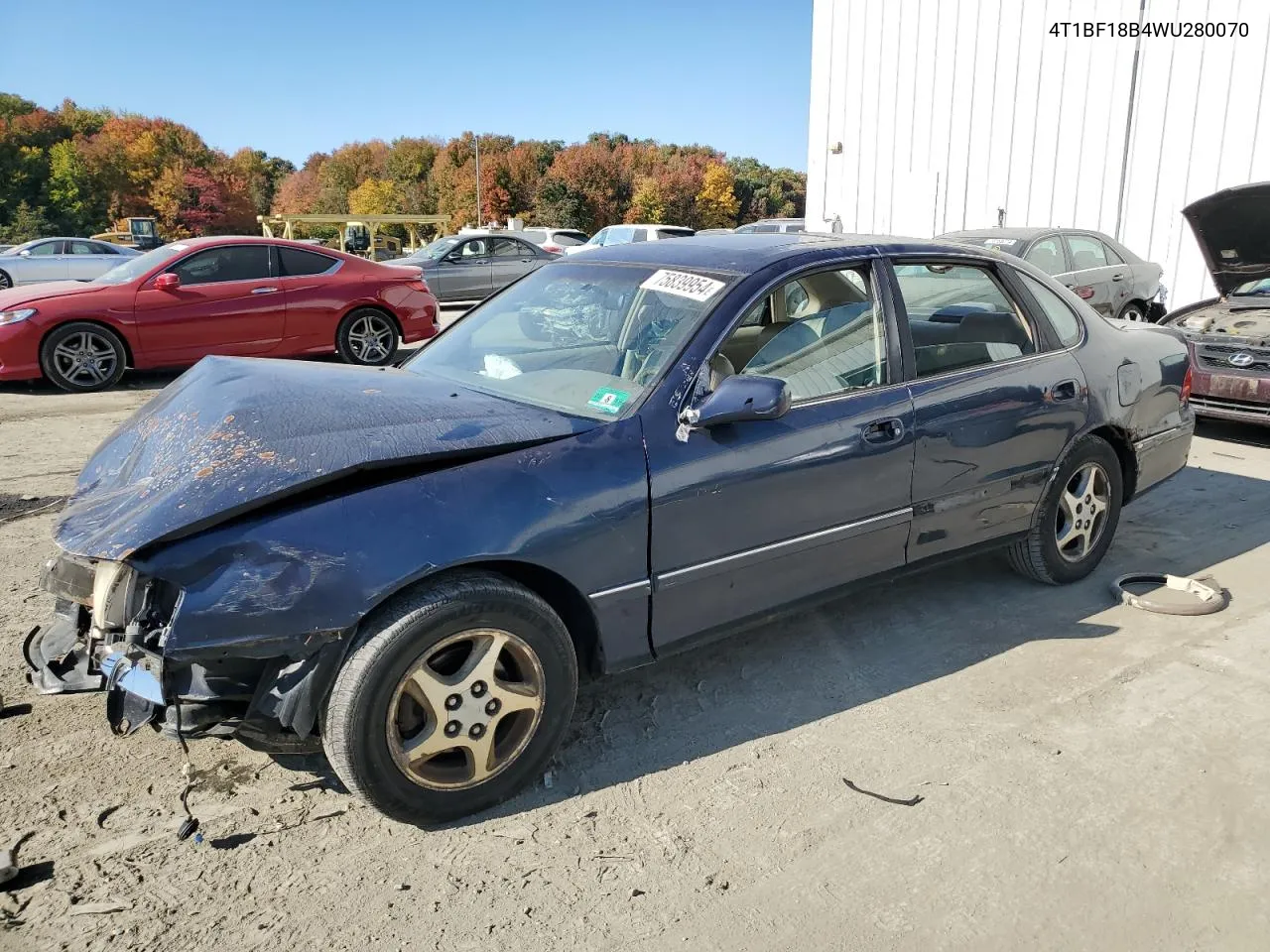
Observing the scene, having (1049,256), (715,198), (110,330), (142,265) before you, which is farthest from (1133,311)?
(715,198)

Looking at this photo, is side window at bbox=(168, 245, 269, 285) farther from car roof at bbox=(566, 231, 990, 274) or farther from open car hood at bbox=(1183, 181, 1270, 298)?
open car hood at bbox=(1183, 181, 1270, 298)

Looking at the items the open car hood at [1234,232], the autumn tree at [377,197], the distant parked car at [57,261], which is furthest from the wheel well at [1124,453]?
the autumn tree at [377,197]

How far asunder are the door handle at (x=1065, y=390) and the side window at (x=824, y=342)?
3.22 ft

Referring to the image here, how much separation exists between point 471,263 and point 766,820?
49.9 ft

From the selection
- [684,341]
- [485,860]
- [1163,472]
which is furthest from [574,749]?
[1163,472]

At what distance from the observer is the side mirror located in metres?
2.93

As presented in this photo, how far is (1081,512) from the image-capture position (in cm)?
438

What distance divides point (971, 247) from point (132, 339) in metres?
8.13

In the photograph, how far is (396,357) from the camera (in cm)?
1159

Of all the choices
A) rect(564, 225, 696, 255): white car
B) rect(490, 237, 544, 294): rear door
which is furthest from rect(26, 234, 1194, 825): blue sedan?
rect(564, 225, 696, 255): white car

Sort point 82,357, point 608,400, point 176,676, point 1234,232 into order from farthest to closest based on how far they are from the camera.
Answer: point 82,357, point 1234,232, point 608,400, point 176,676

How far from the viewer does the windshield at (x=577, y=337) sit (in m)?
3.14

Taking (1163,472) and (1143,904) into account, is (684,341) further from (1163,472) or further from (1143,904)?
(1163,472)

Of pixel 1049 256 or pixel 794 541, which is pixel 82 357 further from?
pixel 1049 256
